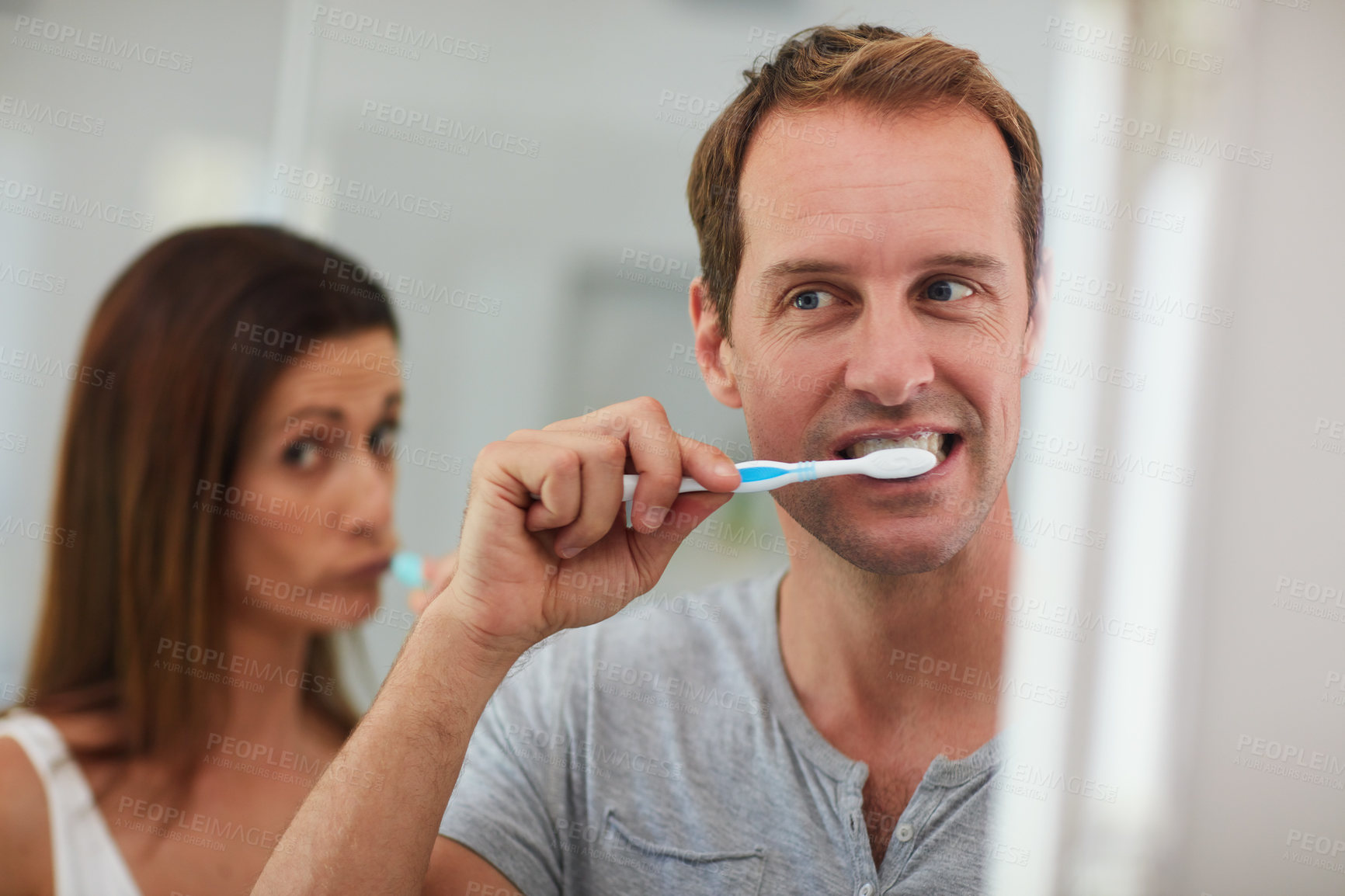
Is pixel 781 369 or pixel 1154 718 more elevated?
pixel 781 369

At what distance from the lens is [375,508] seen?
92 centimetres

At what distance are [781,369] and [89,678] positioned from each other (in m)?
0.82

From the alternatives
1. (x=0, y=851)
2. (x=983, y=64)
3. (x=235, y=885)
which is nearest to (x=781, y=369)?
(x=983, y=64)

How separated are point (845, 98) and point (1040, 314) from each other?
8.4 inches

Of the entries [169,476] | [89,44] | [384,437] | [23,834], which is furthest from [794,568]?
[89,44]

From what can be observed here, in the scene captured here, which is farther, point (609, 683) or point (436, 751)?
point (609, 683)

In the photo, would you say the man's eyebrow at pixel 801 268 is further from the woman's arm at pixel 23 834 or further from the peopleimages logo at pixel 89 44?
the woman's arm at pixel 23 834

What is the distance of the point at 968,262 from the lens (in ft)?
2.00

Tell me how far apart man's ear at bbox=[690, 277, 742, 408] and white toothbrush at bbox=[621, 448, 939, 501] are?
0.12 metres

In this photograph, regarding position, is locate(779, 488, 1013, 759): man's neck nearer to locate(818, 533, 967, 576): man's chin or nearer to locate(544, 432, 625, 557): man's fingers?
locate(818, 533, 967, 576): man's chin

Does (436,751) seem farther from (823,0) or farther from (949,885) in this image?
(823,0)

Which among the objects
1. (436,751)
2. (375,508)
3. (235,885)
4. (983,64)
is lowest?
(235,885)

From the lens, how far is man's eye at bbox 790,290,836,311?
2.05ft

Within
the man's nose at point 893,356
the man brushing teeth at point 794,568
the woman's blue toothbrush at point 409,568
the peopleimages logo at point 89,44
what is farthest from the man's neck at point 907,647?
the peopleimages logo at point 89,44
